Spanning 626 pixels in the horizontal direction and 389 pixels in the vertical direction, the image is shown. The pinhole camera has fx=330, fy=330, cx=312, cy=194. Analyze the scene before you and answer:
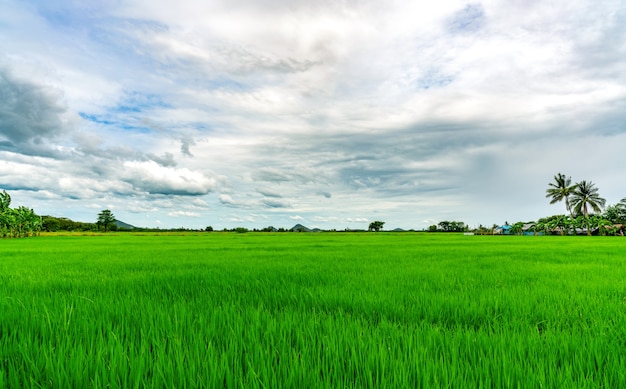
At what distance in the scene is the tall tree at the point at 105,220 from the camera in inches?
3770

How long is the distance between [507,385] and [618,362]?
0.97m

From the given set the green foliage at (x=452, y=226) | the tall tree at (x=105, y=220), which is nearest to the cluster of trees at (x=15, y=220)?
the tall tree at (x=105, y=220)

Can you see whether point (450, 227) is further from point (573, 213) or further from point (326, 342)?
point (326, 342)

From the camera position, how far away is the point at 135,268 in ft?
27.1

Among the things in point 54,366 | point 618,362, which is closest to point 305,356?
point 54,366

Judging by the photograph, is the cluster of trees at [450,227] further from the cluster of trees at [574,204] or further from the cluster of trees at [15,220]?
the cluster of trees at [15,220]

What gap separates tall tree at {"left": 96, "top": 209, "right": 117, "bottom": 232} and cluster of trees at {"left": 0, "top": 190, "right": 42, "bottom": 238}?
3839cm

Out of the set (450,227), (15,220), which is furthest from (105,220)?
(450,227)

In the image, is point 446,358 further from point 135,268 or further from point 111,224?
point 111,224

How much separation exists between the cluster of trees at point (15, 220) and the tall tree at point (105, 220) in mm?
38388

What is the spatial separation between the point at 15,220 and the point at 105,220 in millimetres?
49855

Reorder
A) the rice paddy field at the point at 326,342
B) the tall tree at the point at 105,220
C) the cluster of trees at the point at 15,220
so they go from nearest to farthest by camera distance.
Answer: the rice paddy field at the point at 326,342 < the cluster of trees at the point at 15,220 < the tall tree at the point at 105,220

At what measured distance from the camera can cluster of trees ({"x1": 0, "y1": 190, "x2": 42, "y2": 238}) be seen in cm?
4938

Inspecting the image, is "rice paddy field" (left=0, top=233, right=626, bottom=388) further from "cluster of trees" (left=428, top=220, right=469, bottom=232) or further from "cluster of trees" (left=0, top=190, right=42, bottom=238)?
"cluster of trees" (left=428, top=220, right=469, bottom=232)
